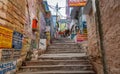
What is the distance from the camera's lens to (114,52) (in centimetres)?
282

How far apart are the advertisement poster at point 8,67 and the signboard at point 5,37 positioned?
1.38 ft

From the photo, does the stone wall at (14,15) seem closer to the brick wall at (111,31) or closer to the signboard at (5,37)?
the signboard at (5,37)

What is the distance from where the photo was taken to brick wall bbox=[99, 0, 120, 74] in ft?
8.61

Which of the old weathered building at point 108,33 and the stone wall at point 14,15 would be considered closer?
the old weathered building at point 108,33

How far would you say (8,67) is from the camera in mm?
3764

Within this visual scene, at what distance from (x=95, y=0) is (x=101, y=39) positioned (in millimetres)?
966

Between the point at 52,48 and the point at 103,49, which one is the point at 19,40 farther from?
the point at 52,48

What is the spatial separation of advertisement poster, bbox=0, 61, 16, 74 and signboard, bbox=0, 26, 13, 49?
421 millimetres

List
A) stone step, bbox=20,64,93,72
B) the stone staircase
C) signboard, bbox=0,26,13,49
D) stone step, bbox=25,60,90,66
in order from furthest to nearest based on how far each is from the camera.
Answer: stone step, bbox=25,60,90,66 → stone step, bbox=20,64,93,72 → the stone staircase → signboard, bbox=0,26,13,49

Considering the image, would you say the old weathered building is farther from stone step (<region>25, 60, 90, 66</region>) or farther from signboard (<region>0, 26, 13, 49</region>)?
signboard (<region>0, 26, 13, 49</region>)

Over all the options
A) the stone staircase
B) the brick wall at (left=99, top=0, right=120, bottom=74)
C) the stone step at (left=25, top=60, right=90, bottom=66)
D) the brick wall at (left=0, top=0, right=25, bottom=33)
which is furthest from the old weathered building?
the brick wall at (left=0, top=0, right=25, bottom=33)

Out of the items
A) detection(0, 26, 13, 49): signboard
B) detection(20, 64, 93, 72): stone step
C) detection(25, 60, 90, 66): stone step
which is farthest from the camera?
detection(25, 60, 90, 66): stone step

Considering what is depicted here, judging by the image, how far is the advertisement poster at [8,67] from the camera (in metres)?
3.44

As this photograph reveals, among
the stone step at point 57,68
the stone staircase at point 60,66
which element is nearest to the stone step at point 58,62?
the stone staircase at point 60,66
